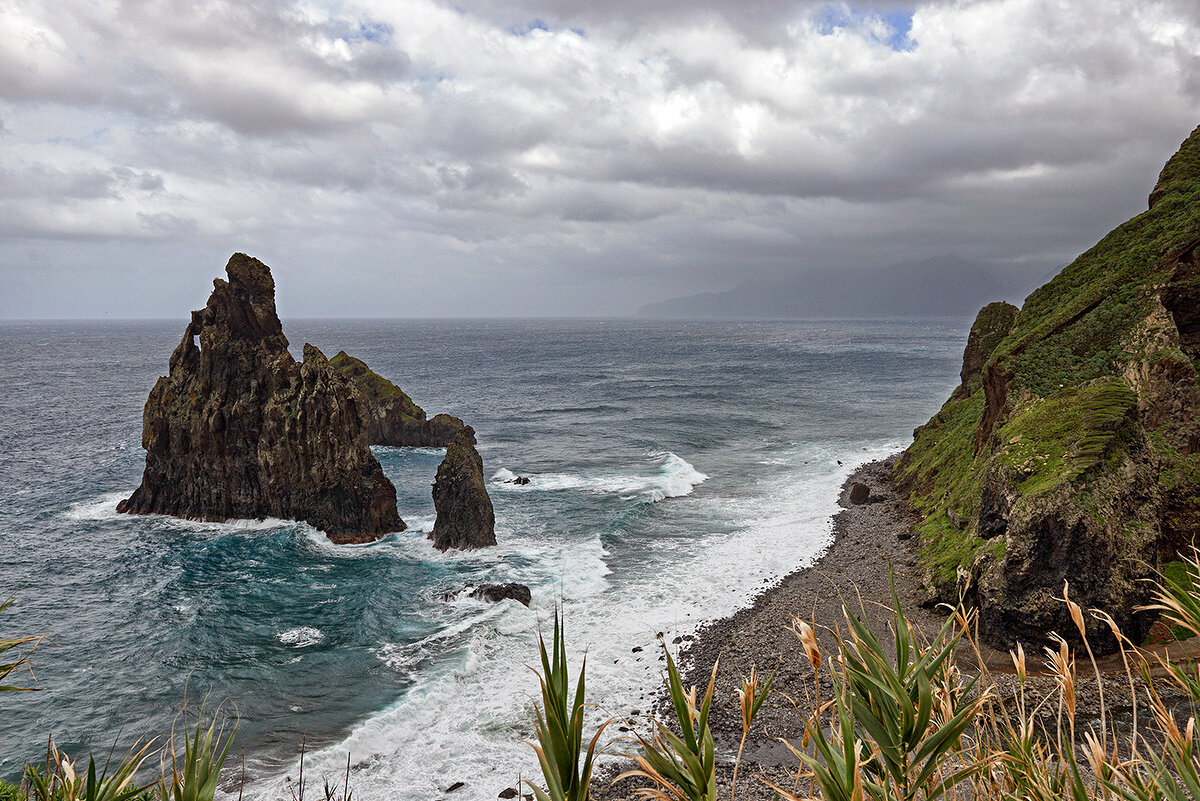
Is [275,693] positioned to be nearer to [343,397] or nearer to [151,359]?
[343,397]

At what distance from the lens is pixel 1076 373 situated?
30.9 meters

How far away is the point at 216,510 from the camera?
1804 inches

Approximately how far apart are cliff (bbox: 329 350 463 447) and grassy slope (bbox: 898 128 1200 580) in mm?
46127

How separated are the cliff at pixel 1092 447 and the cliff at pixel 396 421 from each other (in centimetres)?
4744

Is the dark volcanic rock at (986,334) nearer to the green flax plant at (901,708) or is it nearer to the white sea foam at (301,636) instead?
the white sea foam at (301,636)

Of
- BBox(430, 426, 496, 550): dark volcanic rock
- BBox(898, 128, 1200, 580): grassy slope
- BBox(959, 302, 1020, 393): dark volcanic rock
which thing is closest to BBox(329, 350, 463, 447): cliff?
BBox(430, 426, 496, 550): dark volcanic rock

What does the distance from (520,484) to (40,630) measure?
31351 mm

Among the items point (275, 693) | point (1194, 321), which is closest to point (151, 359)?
point (275, 693)

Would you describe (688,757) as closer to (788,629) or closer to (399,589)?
(788,629)

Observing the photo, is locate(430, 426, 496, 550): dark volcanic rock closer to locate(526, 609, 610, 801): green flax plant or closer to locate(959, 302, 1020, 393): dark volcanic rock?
locate(526, 609, 610, 801): green flax plant

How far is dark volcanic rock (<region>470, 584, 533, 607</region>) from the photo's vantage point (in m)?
33.5

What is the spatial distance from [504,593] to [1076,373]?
2974 centimetres

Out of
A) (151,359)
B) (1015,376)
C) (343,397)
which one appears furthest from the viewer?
(151,359)

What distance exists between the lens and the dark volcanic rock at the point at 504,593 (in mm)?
33469
